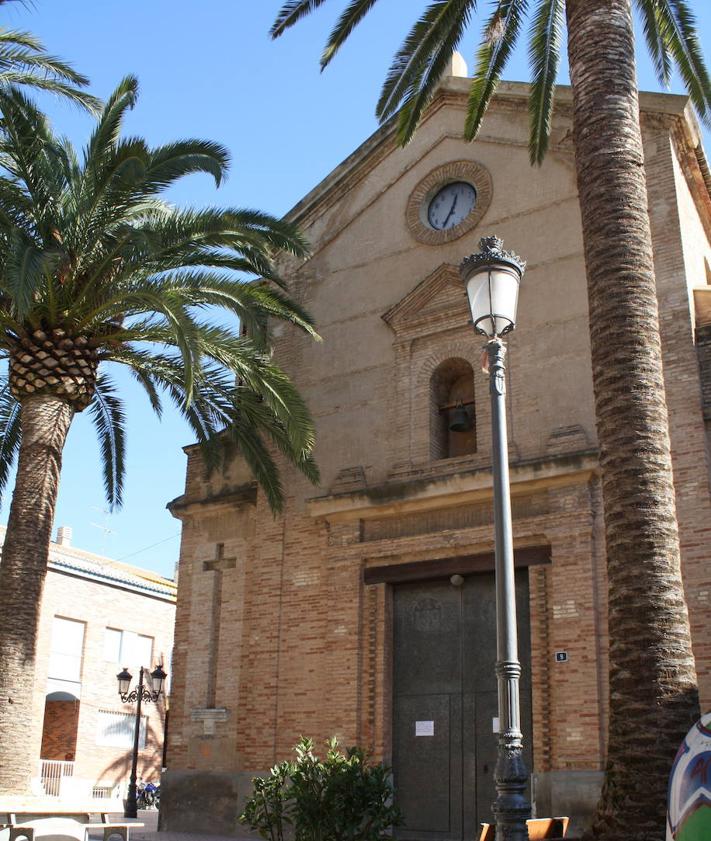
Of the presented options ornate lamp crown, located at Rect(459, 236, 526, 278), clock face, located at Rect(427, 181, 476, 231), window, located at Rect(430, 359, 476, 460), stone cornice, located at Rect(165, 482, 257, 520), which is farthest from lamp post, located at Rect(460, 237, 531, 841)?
stone cornice, located at Rect(165, 482, 257, 520)

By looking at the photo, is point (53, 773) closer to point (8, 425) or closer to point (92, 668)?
point (92, 668)

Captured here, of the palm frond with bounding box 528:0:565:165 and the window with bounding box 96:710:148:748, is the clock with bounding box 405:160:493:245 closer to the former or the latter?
the palm frond with bounding box 528:0:565:165

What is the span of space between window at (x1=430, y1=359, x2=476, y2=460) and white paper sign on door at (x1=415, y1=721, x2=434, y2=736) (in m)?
3.64

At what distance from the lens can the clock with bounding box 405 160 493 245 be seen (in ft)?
51.1

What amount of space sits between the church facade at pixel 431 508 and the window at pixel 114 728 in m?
19.6

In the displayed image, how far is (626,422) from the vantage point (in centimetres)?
838

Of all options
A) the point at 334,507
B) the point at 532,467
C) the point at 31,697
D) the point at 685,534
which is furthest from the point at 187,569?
the point at 685,534

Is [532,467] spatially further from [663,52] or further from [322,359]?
[663,52]

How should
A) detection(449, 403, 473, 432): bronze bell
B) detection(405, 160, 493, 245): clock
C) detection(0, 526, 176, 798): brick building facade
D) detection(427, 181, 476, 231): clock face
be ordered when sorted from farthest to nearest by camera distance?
detection(0, 526, 176, 798): brick building facade < detection(427, 181, 476, 231): clock face < detection(405, 160, 493, 245): clock < detection(449, 403, 473, 432): bronze bell

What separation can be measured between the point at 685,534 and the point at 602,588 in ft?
3.99

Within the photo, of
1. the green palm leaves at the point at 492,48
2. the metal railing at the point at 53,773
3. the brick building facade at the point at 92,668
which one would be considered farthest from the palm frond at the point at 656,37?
the brick building facade at the point at 92,668

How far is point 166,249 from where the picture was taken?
1355 centimetres

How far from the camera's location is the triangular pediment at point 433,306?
15.1 meters

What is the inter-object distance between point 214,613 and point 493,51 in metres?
9.07
